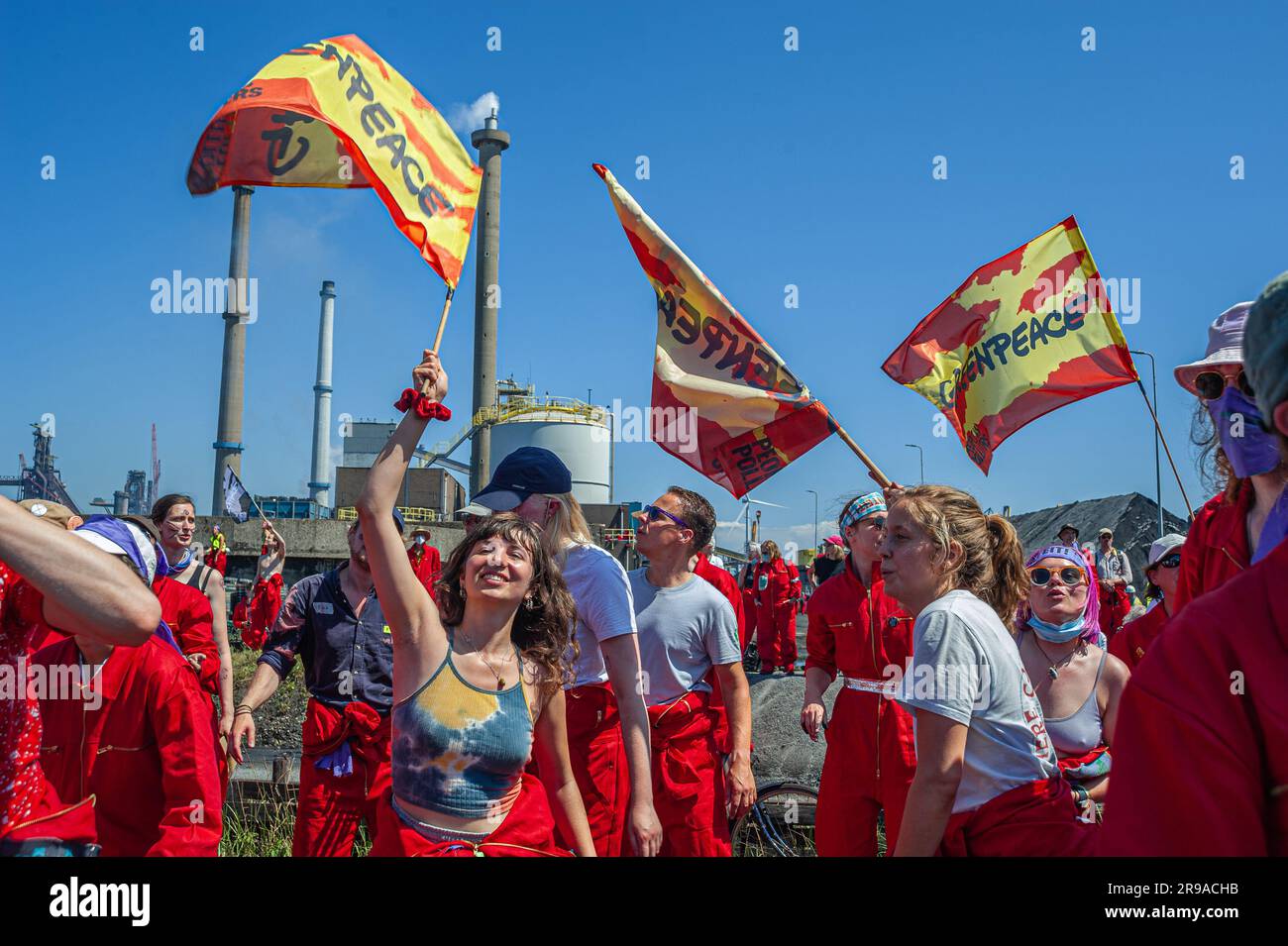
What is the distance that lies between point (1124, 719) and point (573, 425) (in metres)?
46.7

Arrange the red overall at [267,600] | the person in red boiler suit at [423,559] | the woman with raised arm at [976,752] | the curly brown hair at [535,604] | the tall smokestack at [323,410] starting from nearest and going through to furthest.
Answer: the woman with raised arm at [976,752] → the curly brown hair at [535,604] → the person in red boiler suit at [423,559] → the red overall at [267,600] → the tall smokestack at [323,410]

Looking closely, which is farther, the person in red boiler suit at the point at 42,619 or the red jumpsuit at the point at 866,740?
the red jumpsuit at the point at 866,740

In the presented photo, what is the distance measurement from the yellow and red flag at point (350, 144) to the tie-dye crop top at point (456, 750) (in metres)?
1.77

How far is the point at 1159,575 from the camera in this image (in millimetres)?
5684

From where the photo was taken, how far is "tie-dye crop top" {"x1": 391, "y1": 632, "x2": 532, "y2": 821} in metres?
2.63

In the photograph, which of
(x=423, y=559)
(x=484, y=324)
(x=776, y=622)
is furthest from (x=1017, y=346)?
(x=484, y=324)

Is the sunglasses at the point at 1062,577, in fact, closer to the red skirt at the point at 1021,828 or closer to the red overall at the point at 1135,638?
the red overall at the point at 1135,638

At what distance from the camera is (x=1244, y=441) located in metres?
2.59

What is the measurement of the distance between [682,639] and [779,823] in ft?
6.00

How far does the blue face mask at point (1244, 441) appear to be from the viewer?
257 cm

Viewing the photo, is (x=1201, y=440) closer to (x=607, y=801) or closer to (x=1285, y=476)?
(x=1285, y=476)

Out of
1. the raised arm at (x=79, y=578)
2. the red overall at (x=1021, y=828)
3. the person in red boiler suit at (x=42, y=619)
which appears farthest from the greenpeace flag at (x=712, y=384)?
the raised arm at (x=79, y=578)
